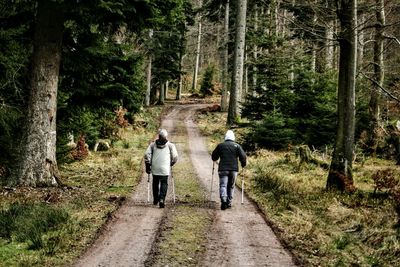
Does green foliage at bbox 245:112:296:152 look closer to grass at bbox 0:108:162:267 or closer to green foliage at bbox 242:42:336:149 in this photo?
green foliage at bbox 242:42:336:149

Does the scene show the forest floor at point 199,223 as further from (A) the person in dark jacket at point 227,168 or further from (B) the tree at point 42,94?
(B) the tree at point 42,94

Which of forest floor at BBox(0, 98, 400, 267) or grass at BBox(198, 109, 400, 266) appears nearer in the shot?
forest floor at BBox(0, 98, 400, 267)

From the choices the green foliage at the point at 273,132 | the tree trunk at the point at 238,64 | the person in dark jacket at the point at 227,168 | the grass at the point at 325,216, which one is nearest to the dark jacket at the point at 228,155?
the person in dark jacket at the point at 227,168

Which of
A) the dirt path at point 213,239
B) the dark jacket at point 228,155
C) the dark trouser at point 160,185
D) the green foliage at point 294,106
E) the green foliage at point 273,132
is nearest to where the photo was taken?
the dirt path at point 213,239

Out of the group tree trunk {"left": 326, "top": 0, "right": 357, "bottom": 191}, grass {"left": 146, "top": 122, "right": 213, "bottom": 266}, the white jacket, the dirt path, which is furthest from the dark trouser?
tree trunk {"left": 326, "top": 0, "right": 357, "bottom": 191}

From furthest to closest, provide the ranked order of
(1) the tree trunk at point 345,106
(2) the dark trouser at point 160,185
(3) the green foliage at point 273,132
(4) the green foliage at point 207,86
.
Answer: (4) the green foliage at point 207,86 → (3) the green foliage at point 273,132 → (1) the tree trunk at point 345,106 → (2) the dark trouser at point 160,185

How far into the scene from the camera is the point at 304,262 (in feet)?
26.3

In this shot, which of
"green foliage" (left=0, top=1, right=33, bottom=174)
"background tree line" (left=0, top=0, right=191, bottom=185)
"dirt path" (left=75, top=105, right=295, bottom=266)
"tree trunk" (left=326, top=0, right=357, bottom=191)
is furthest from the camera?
"green foliage" (left=0, top=1, right=33, bottom=174)

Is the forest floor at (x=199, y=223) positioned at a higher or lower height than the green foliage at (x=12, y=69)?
lower

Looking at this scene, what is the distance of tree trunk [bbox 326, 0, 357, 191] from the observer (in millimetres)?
12820

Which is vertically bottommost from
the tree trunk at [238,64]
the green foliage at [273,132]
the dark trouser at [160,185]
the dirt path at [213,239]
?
the dirt path at [213,239]

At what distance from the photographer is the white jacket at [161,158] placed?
477 inches

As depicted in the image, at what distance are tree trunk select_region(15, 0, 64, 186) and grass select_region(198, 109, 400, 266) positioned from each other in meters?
6.00

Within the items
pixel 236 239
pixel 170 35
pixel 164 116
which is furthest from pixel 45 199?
pixel 170 35
